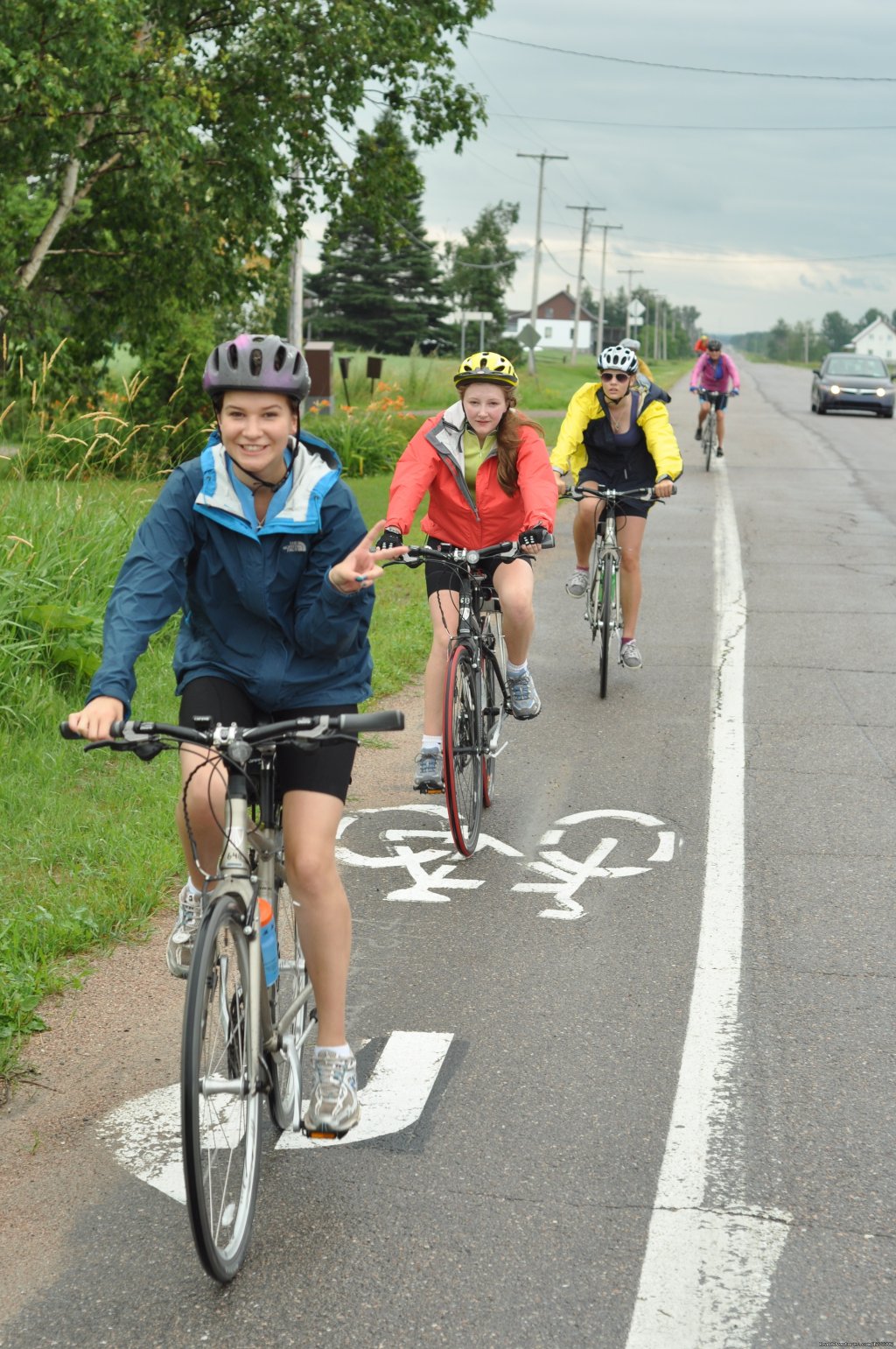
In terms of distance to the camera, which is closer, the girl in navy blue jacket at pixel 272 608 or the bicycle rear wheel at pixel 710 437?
the girl in navy blue jacket at pixel 272 608

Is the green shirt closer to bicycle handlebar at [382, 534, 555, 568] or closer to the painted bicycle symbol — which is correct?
bicycle handlebar at [382, 534, 555, 568]

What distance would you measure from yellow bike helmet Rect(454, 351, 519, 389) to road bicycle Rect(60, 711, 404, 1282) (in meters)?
3.45

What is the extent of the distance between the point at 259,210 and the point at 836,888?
52.7 feet

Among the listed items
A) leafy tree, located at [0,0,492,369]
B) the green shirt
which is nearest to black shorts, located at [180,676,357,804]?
the green shirt

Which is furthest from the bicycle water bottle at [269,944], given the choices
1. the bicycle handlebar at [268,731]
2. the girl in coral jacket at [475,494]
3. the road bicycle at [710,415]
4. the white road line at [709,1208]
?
the road bicycle at [710,415]

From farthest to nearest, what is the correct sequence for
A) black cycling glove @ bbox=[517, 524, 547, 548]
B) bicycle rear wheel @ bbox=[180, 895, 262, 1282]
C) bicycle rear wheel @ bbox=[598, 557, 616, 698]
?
→ bicycle rear wheel @ bbox=[598, 557, 616, 698], black cycling glove @ bbox=[517, 524, 547, 548], bicycle rear wheel @ bbox=[180, 895, 262, 1282]

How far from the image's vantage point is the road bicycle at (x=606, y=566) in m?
9.57

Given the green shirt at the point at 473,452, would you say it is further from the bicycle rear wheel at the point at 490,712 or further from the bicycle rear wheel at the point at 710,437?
the bicycle rear wheel at the point at 710,437

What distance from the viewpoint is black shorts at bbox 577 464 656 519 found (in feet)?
32.2

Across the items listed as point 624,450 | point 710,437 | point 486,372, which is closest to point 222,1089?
point 486,372

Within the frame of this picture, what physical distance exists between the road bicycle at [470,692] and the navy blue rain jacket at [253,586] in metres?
2.44

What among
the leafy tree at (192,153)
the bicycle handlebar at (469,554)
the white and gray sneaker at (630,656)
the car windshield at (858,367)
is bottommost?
the white and gray sneaker at (630,656)

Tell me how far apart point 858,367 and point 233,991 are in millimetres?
40516

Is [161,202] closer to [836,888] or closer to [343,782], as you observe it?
[836,888]
